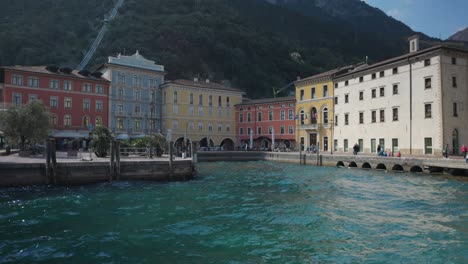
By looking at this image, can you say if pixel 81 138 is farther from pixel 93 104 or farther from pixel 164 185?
pixel 164 185

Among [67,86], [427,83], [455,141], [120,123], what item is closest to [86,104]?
[67,86]

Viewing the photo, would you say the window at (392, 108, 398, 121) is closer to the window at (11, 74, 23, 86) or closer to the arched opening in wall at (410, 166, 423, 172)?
the arched opening in wall at (410, 166, 423, 172)

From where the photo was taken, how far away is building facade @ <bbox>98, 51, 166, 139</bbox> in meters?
55.9

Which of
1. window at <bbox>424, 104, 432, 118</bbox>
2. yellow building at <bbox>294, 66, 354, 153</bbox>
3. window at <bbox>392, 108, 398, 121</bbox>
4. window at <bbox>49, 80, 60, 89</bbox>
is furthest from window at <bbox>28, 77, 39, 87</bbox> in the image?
window at <bbox>424, 104, 432, 118</bbox>

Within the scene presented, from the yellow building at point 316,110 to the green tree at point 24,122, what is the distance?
1357 inches

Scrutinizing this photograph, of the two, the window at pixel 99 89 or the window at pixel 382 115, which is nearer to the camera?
the window at pixel 382 115

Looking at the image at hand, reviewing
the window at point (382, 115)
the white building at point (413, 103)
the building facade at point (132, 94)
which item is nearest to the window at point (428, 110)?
the white building at point (413, 103)

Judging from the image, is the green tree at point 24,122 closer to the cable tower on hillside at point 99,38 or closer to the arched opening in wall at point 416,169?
the arched opening in wall at point 416,169

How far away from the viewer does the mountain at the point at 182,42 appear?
88.1 metres

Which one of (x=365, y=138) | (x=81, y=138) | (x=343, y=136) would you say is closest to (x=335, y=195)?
(x=365, y=138)

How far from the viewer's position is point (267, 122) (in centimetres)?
6234

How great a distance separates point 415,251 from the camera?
9.91m

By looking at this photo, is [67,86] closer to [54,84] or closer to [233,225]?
[54,84]

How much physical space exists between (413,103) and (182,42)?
73.8 metres
